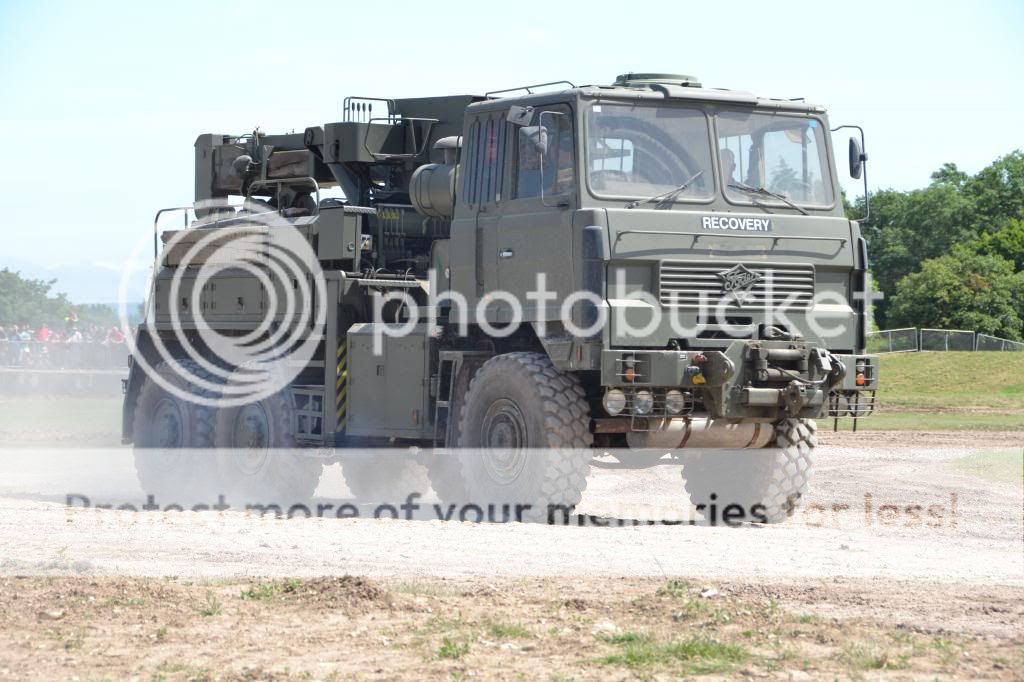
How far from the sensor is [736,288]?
1395 cm

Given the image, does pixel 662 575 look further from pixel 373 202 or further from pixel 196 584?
pixel 373 202

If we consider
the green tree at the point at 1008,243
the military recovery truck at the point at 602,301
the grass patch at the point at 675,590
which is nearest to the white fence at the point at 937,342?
the green tree at the point at 1008,243

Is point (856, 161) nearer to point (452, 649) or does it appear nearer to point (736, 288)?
point (736, 288)

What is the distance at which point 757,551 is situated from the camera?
12242 mm

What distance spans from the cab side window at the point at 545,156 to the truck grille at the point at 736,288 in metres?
1.15

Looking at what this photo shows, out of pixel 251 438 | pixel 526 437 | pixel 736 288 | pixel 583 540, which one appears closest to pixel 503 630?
pixel 583 540

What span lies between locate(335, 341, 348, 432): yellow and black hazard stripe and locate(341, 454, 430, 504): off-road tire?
5.10 ft

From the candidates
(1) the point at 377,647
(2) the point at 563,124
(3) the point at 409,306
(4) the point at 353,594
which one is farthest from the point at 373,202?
(1) the point at 377,647

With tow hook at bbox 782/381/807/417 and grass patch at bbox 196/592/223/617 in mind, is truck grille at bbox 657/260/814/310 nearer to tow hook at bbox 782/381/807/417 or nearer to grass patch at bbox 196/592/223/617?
tow hook at bbox 782/381/807/417

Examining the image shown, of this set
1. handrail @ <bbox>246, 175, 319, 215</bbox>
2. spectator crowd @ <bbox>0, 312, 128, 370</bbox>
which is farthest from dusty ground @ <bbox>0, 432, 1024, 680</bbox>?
spectator crowd @ <bbox>0, 312, 128, 370</bbox>

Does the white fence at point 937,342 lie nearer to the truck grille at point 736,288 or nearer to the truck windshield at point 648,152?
the truck grille at point 736,288

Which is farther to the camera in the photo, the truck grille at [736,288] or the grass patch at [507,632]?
the truck grille at [736,288]

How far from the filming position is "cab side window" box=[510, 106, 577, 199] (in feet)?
45.3

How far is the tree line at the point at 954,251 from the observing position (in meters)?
69.0
